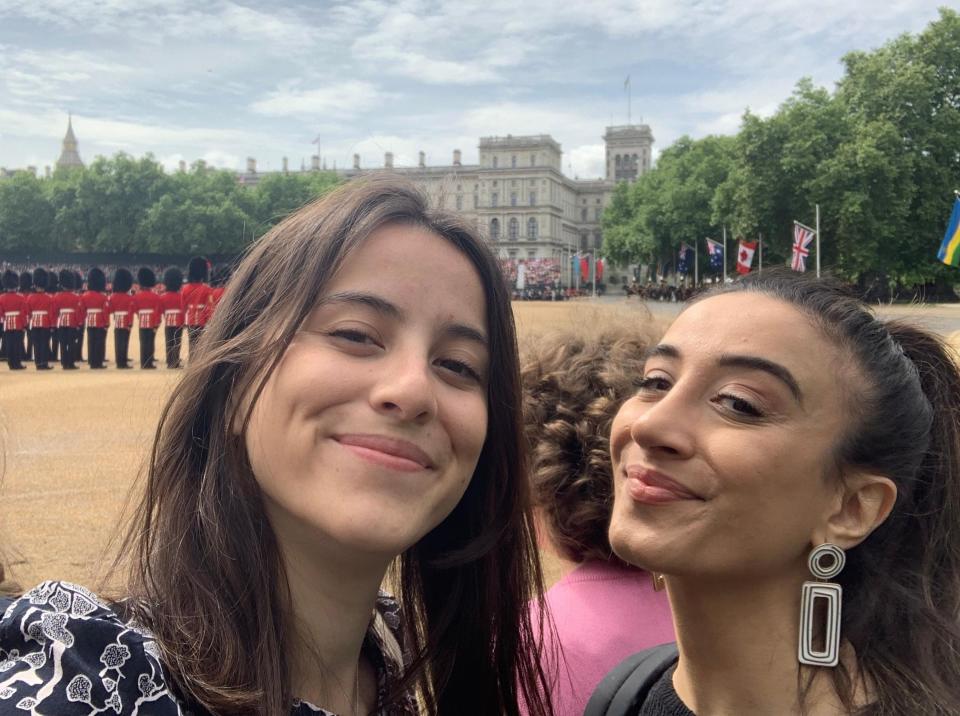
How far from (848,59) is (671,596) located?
125ft

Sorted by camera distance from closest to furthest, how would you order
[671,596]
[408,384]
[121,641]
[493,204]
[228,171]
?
[121,641] → [408,384] → [671,596] → [228,171] → [493,204]

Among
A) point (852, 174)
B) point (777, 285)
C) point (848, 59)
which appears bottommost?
point (777, 285)

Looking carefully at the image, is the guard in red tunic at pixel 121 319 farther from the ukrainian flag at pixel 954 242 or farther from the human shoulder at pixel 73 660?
the human shoulder at pixel 73 660

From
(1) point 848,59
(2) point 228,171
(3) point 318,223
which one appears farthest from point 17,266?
(3) point 318,223

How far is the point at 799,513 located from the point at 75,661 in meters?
1.14

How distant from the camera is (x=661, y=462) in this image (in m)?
1.65

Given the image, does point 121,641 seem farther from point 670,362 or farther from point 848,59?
point 848,59

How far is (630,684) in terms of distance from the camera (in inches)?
73.5

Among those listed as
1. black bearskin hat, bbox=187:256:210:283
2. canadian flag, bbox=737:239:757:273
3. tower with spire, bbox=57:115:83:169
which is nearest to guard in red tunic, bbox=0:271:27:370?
black bearskin hat, bbox=187:256:210:283

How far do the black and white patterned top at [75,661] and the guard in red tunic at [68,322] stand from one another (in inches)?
657

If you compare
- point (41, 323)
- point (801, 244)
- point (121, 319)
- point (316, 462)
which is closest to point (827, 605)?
point (316, 462)

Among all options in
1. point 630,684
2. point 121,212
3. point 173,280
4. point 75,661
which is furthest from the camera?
point 121,212

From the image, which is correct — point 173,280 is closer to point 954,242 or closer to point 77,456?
point 77,456

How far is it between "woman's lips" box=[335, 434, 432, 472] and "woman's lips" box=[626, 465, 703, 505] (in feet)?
→ 1.29
